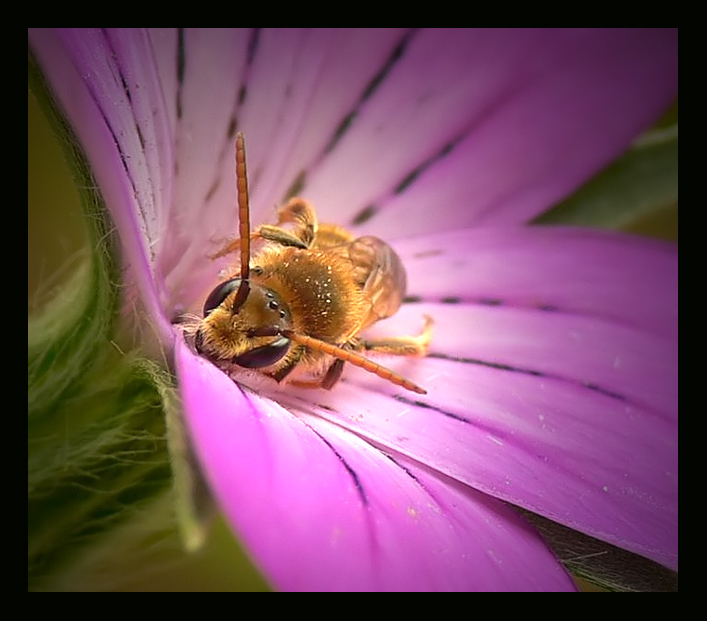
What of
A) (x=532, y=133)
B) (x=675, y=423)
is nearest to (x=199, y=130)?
(x=532, y=133)

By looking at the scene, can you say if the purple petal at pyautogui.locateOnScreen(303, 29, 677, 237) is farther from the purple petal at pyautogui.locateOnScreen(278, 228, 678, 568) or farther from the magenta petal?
the magenta petal

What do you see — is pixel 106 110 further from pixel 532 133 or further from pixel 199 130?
pixel 532 133

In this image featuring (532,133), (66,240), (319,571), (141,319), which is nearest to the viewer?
(319,571)

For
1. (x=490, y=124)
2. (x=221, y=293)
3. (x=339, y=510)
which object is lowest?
(x=339, y=510)

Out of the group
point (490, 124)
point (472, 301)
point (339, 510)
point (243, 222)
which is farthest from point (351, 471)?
point (490, 124)

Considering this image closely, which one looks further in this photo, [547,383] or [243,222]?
[547,383]

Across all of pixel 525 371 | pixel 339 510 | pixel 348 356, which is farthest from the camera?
pixel 525 371

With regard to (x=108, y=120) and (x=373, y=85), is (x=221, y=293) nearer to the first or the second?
(x=108, y=120)
